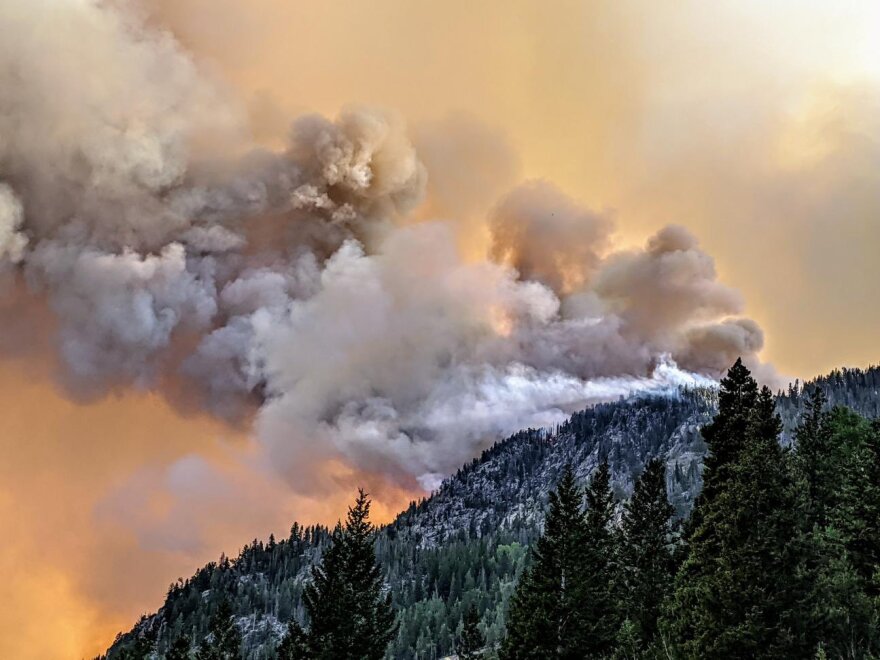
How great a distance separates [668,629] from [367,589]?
76.5 feet

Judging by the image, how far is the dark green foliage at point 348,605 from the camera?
51750 millimetres

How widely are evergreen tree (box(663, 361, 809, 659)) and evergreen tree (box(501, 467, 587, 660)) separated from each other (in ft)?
38.6

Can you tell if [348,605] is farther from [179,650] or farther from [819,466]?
[819,466]

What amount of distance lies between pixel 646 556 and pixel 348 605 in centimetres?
3033

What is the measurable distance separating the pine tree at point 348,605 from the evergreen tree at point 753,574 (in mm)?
23789

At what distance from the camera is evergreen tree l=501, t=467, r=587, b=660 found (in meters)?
50.4

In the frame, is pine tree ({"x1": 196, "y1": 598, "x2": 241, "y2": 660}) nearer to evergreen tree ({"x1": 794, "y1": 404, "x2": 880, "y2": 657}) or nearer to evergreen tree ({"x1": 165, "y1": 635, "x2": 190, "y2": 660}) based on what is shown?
evergreen tree ({"x1": 165, "y1": 635, "x2": 190, "y2": 660})

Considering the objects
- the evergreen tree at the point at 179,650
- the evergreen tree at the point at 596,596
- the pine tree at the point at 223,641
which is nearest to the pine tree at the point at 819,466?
the evergreen tree at the point at 596,596

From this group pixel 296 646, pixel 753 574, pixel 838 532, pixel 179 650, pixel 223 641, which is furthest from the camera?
pixel 179 650

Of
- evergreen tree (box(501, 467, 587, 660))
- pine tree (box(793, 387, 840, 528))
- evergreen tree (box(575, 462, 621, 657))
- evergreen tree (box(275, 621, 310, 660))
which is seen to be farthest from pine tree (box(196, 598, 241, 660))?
pine tree (box(793, 387, 840, 528))

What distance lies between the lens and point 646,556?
217ft

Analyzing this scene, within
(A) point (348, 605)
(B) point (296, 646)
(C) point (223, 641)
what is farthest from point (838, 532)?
(C) point (223, 641)

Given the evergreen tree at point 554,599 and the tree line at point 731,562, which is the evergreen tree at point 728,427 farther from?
the evergreen tree at point 554,599

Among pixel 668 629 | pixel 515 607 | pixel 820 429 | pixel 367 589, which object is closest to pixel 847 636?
pixel 668 629
